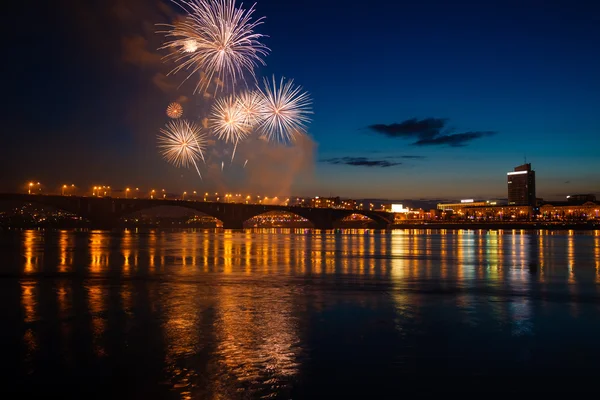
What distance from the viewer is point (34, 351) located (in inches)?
425

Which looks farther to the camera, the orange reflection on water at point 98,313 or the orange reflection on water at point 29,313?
the orange reflection on water at point 98,313

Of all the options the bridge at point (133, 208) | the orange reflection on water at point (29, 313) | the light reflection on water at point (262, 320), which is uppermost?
the bridge at point (133, 208)

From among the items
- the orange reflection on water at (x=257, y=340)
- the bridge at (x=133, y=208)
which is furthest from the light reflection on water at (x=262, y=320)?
the bridge at (x=133, y=208)

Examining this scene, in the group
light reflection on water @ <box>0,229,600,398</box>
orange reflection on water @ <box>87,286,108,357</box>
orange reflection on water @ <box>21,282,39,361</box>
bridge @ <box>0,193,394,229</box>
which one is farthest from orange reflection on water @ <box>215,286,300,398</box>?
bridge @ <box>0,193,394,229</box>

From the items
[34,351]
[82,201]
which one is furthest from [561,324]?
[82,201]

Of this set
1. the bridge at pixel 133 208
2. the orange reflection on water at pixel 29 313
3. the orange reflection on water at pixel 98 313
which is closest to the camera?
the orange reflection on water at pixel 29 313

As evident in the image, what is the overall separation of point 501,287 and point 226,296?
11.0m

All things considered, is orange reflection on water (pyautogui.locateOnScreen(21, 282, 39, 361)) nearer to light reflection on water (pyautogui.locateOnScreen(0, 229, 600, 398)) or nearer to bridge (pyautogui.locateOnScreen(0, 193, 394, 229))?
light reflection on water (pyautogui.locateOnScreen(0, 229, 600, 398))

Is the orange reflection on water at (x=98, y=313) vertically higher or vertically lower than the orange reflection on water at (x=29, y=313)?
lower

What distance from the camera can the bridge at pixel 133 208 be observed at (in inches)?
4796

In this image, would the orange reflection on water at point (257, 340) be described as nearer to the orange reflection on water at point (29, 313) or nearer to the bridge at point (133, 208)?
the orange reflection on water at point (29, 313)

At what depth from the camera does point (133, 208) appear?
438ft

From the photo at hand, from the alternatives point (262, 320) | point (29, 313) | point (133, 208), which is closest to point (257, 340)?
point (262, 320)

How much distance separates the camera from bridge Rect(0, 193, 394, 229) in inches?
4796
